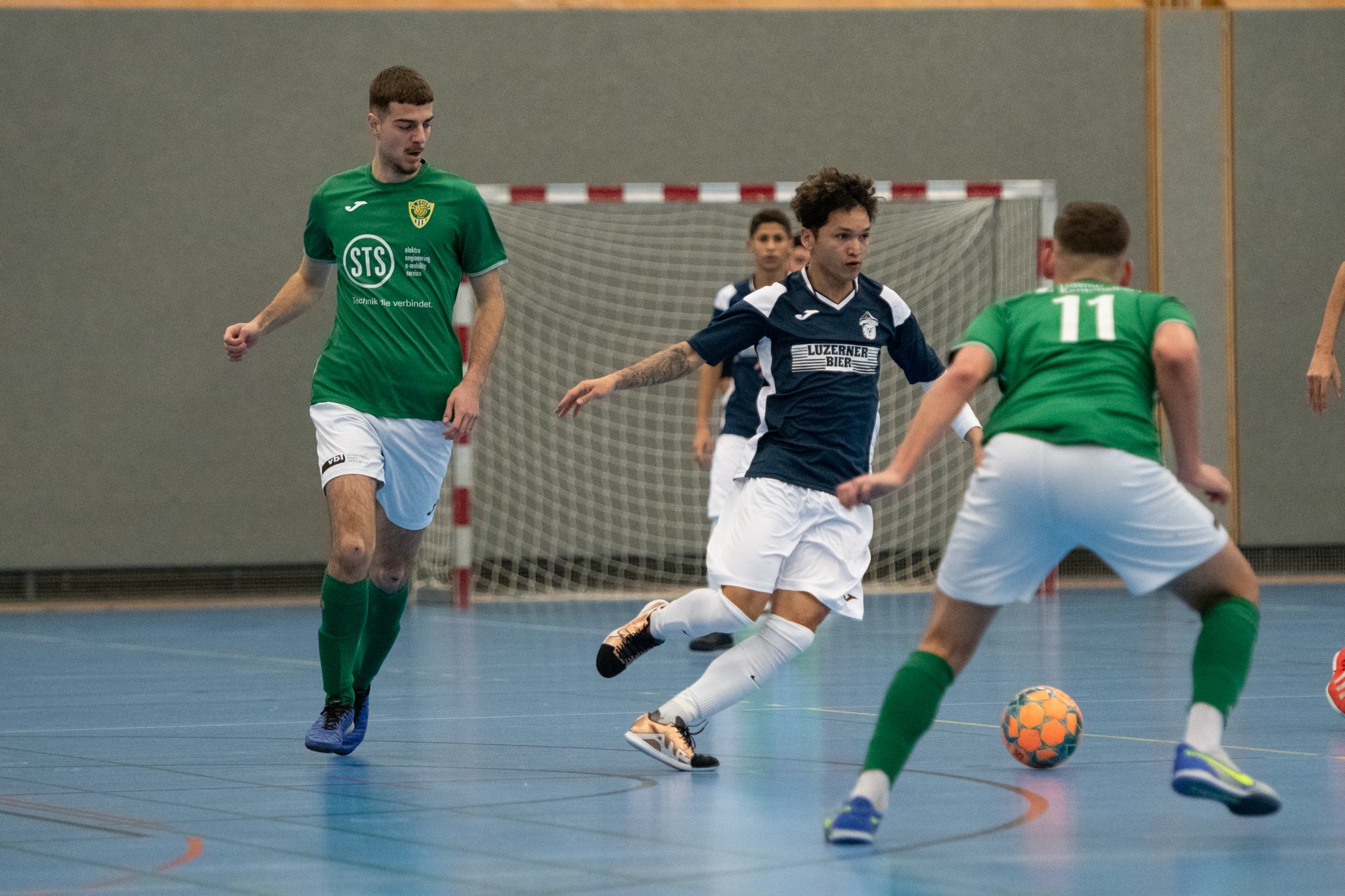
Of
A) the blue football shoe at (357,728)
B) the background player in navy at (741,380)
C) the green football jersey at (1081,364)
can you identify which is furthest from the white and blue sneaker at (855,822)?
the background player in navy at (741,380)

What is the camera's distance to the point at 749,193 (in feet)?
37.9

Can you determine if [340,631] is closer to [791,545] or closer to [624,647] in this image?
[624,647]

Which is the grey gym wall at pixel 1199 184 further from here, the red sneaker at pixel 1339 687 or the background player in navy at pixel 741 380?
the red sneaker at pixel 1339 687

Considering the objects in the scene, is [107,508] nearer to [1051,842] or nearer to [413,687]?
[413,687]

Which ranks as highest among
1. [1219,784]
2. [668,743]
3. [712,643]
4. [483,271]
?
[483,271]

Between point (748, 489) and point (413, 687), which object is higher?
point (748, 489)

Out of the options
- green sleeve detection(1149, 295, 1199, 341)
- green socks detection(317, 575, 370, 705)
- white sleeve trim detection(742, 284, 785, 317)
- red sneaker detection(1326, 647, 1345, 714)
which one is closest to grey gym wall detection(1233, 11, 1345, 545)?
red sneaker detection(1326, 647, 1345, 714)

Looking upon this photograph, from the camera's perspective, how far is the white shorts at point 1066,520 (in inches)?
147

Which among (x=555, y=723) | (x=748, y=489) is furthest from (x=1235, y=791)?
(x=555, y=723)

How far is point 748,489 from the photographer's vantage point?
5.11 meters

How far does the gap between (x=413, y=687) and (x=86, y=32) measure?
7.12 m

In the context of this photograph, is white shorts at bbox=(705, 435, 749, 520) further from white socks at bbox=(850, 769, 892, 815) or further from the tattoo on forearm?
white socks at bbox=(850, 769, 892, 815)

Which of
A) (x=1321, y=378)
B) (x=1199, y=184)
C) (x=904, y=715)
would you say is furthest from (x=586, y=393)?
(x=1199, y=184)

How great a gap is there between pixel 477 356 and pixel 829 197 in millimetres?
1285
